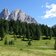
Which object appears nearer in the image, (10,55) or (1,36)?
(10,55)

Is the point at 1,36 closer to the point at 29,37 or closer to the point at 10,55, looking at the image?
the point at 29,37

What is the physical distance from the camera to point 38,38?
191875 millimetres

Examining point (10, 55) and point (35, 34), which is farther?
point (35, 34)

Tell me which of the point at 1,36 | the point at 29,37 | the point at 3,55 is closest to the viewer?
the point at 3,55

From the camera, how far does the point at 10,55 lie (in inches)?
1641

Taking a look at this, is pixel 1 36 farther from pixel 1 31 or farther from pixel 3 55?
pixel 3 55

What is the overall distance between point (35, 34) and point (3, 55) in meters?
157

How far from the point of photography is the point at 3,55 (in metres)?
41.0

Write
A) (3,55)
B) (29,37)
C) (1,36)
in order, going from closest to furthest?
(3,55) < (1,36) < (29,37)

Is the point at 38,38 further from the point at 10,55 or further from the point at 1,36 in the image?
the point at 10,55

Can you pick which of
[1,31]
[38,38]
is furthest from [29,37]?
[1,31]

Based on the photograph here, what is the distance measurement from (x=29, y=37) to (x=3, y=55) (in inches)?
5751

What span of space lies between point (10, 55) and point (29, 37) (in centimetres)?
14531

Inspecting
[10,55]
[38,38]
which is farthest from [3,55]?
[38,38]
